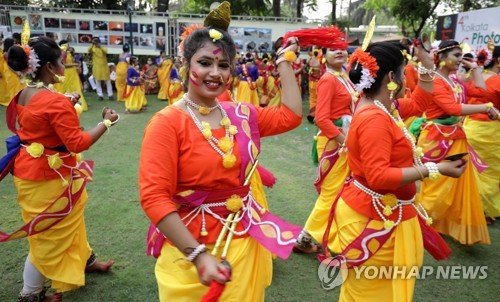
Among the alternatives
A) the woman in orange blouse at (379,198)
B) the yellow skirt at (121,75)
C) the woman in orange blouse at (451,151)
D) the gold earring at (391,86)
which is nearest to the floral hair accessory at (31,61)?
the woman in orange blouse at (379,198)

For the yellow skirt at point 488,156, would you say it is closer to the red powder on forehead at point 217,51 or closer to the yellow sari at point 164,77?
the red powder on forehead at point 217,51

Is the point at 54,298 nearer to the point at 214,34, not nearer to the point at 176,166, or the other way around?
the point at 176,166

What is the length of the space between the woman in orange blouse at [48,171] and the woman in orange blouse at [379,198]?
1.83 metres

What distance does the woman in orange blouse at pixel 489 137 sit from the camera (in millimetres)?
4805

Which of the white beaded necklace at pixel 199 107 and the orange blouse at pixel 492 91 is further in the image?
the orange blouse at pixel 492 91

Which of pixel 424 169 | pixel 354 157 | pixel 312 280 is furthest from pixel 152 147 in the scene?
pixel 312 280

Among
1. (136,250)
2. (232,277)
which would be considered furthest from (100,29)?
(232,277)

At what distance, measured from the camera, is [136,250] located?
405 centimetres

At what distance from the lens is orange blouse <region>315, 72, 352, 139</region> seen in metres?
3.73

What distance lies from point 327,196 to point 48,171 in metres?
2.44

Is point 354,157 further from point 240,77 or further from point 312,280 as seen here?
point 240,77

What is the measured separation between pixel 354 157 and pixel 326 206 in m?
1.51

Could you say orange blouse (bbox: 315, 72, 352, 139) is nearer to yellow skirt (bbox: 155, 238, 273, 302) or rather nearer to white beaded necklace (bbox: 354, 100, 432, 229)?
white beaded necklace (bbox: 354, 100, 432, 229)

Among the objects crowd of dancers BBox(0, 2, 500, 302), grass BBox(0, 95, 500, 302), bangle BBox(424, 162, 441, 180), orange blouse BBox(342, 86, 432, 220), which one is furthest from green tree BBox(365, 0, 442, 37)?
bangle BBox(424, 162, 441, 180)
